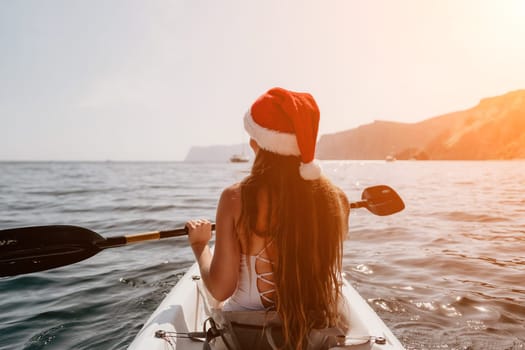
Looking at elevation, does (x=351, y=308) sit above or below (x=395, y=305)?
above

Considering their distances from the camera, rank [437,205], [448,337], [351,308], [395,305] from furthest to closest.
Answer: [437,205], [395,305], [448,337], [351,308]

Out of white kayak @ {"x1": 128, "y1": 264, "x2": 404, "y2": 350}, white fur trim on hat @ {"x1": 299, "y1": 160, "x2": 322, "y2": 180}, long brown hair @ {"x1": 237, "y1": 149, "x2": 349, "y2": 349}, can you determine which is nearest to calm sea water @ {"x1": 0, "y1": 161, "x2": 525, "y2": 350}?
white kayak @ {"x1": 128, "y1": 264, "x2": 404, "y2": 350}

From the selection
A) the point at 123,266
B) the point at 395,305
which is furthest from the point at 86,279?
the point at 395,305

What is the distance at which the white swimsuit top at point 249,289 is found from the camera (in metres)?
2.20

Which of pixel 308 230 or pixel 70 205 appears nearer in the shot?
pixel 308 230

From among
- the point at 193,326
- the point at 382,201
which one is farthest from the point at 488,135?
the point at 193,326

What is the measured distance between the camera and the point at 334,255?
2225 mm

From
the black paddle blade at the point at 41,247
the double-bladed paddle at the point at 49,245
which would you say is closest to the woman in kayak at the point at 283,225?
the double-bladed paddle at the point at 49,245

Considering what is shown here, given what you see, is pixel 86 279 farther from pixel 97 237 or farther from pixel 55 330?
pixel 97 237

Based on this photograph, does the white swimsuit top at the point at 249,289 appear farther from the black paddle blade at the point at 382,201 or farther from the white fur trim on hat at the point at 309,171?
the black paddle blade at the point at 382,201

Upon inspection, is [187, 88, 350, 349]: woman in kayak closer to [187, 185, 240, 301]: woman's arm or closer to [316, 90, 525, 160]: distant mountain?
[187, 185, 240, 301]: woman's arm

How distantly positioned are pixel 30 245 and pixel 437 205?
16.0 meters

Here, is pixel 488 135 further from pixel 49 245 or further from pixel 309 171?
pixel 309 171

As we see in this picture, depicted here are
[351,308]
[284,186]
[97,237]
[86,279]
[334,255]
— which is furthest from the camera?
[86,279]
